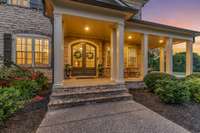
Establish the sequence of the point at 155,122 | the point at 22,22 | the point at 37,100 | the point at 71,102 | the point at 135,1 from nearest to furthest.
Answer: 1. the point at 155,122
2. the point at 71,102
3. the point at 37,100
4. the point at 22,22
5. the point at 135,1

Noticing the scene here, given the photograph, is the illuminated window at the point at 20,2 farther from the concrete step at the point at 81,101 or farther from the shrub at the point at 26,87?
the concrete step at the point at 81,101

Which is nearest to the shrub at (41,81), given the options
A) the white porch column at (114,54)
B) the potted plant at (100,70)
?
the white porch column at (114,54)

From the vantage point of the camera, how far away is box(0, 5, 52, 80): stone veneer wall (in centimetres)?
762

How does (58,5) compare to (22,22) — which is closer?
(58,5)

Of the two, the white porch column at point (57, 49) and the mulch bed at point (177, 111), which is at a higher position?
the white porch column at point (57, 49)

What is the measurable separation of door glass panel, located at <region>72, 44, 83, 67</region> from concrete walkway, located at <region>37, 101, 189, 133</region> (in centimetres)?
494

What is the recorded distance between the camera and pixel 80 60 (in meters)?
9.21

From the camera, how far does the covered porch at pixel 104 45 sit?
5.47 meters

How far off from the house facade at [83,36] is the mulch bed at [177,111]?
1415 mm

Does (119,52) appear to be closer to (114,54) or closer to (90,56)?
(114,54)

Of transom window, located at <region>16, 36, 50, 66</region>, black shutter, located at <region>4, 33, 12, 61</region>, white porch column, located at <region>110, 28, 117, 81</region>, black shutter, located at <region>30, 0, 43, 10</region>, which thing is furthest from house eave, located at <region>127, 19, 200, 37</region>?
black shutter, located at <region>4, 33, 12, 61</region>

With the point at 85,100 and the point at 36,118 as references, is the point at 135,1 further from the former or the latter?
the point at 36,118

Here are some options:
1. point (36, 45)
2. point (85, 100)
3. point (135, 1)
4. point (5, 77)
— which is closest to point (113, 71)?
point (85, 100)

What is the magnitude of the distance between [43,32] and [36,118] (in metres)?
6.38
